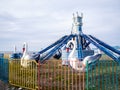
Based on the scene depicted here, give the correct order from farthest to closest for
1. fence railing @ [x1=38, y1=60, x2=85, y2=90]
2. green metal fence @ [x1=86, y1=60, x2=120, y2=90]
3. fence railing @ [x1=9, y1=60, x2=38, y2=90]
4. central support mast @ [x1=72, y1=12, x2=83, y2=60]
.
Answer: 1. central support mast @ [x1=72, y1=12, x2=83, y2=60]
2. fence railing @ [x1=9, y1=60, x2=38, y2=90]
3. fence railing @ [x1=38, y1=60, x2=85, y2=90]
4. green metal fence @ [x1=86, y1=60, x2=120, y2=90]

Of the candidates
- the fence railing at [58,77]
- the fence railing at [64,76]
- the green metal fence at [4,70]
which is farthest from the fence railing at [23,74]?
the green metal fence at [4,70]

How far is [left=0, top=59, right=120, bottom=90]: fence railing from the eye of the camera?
1049 centimetres

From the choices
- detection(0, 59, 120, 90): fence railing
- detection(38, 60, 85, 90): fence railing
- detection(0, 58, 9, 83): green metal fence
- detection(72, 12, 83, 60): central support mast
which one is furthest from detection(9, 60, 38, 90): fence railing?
detection(72, 12, 83, 60): central support mast

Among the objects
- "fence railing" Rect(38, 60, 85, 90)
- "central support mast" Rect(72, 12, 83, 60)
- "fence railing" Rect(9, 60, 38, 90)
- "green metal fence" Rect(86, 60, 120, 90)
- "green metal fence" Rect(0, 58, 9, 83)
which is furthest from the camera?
"central support mast" Rect(72, 12, 83, 60)

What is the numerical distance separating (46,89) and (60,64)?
1238 millimetres

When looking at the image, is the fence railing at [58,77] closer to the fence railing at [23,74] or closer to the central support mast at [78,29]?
the fence railing at [23,74]

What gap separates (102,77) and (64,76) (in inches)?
64.0

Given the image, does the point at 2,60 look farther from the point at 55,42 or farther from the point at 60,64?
the point at 55,42

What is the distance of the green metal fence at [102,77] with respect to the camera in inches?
410

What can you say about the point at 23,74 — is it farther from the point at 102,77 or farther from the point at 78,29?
the point at 78,29

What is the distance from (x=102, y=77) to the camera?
413 inches

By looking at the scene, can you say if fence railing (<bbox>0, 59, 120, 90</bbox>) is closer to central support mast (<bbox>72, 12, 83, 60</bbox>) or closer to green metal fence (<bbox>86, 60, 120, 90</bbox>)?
green metal fence (<bbox>86, 60, 120, 90</bbox>)

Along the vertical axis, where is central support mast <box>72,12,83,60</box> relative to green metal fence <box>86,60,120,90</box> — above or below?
above

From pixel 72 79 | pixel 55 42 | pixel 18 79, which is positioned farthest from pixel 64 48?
pixel 72 79
